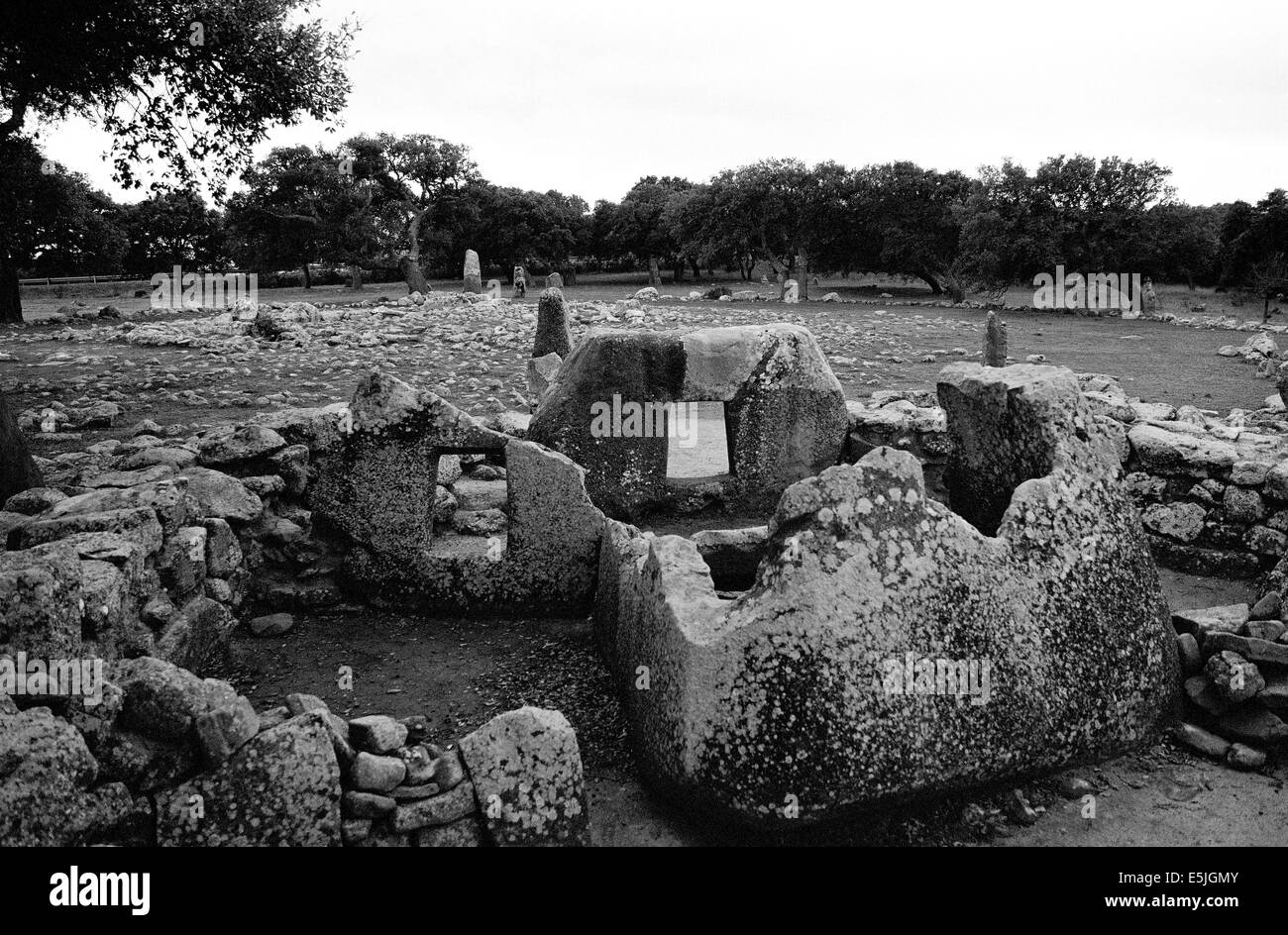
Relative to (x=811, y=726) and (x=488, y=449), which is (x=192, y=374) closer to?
(x=488, y=449)

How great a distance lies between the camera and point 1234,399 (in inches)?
715

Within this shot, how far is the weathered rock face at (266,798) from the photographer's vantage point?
439 centimetres

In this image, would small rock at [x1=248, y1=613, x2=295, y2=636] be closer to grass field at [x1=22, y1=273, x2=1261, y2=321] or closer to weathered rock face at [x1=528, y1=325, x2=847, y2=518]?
weathered rock face at [x1=528, y1=325, x2=847, y2=518]

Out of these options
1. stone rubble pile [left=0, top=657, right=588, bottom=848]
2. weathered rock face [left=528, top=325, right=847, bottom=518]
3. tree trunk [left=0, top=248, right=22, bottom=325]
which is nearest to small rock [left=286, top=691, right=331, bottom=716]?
stone rubble pile [left=0, top=657, right=588, bottom=848]

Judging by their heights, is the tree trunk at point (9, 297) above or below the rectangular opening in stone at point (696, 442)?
above

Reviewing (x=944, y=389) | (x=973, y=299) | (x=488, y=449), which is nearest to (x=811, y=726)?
(x=944, y=389)

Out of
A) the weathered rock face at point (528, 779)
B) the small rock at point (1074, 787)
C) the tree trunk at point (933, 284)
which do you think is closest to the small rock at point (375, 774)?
the weathered rock face at point (528, 779)

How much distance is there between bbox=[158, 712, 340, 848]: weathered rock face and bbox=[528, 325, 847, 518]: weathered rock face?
6.25 metres

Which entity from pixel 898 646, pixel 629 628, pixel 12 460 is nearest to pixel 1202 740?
pixel 898 646

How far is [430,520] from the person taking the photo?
8188 mm

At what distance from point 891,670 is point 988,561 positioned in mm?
957

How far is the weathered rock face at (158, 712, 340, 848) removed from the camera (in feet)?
14.4

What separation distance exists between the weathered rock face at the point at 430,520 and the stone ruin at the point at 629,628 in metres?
0.02

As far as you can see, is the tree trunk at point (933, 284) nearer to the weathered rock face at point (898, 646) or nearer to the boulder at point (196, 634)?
the weathered rock face at point (898, 646)
